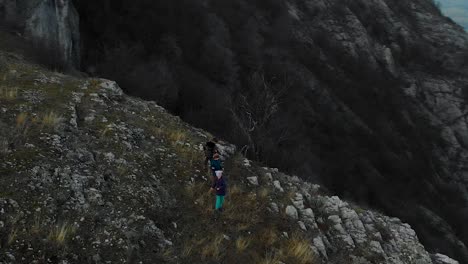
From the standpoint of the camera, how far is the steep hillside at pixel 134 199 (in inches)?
306

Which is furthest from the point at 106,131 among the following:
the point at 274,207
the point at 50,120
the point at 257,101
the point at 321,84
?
the point at 321,84

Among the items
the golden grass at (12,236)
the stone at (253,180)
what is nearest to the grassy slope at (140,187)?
the golden grass at (12,236)

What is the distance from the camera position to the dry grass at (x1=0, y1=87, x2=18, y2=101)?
11328 millimetres

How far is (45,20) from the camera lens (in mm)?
22516

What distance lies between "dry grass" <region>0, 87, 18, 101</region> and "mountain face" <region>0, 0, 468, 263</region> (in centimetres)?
1249

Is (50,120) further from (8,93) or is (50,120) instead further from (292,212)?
(292,212)

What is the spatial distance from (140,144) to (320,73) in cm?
4615

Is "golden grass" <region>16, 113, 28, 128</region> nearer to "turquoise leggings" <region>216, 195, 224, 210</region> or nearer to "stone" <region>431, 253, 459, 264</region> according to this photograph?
"turquoise leggings" <region>216, 195, 224, 210</region>

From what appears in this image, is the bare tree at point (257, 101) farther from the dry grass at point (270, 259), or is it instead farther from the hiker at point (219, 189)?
the dry grass at point (270, 259)

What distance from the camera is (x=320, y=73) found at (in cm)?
5472

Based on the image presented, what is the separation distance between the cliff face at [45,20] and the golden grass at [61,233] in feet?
54.7

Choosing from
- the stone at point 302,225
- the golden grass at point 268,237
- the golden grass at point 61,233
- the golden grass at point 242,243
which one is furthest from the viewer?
the stone at point 302,225

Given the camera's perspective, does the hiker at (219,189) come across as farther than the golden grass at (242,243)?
Yes

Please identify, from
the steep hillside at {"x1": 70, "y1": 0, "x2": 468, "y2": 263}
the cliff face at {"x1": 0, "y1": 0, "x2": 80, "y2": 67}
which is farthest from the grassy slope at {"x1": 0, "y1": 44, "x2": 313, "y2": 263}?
the steep hillside at {"x1": 70, "y1": 0, "x2": 468, "y2": 263}
